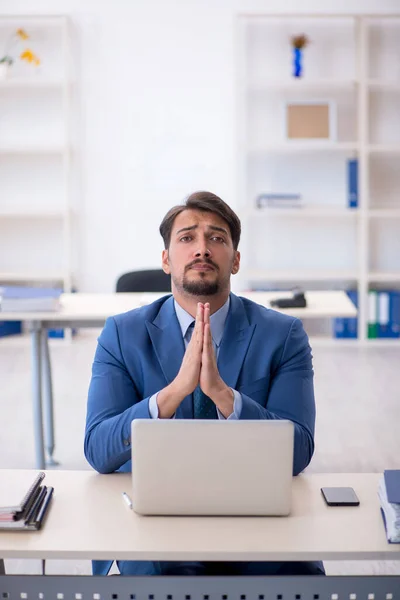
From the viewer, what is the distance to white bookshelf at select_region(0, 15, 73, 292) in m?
6.10

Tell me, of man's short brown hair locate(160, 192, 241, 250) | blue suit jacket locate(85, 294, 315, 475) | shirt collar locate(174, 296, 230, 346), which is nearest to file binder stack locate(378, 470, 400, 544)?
blue suit jacket locate(85, 294, 315, 475)

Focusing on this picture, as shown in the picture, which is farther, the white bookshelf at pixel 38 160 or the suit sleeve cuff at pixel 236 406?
the white bookshelf at pixel 38 160

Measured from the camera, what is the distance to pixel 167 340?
198 centimetres

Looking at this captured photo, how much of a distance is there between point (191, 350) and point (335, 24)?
512 centimetres

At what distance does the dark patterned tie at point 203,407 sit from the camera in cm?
188

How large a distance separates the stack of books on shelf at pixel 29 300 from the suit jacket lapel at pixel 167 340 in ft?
5.43

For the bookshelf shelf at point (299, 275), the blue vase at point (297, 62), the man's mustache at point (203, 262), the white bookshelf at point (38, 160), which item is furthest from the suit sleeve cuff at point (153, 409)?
the blue vase at point (297, 62)

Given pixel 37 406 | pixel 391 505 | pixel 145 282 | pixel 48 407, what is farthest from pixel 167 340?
pixel 145 282

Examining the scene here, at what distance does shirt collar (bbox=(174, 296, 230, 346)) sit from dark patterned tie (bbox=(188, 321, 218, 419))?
17 centimetres

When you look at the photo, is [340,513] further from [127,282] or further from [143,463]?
[127,282]

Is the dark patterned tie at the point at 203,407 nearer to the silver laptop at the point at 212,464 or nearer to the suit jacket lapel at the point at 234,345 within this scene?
the suit jacket lapel at the point at 234,345

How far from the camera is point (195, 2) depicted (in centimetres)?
616

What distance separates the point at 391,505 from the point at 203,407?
0.57 metres

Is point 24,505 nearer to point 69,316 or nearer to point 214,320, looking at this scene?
point 214,320
